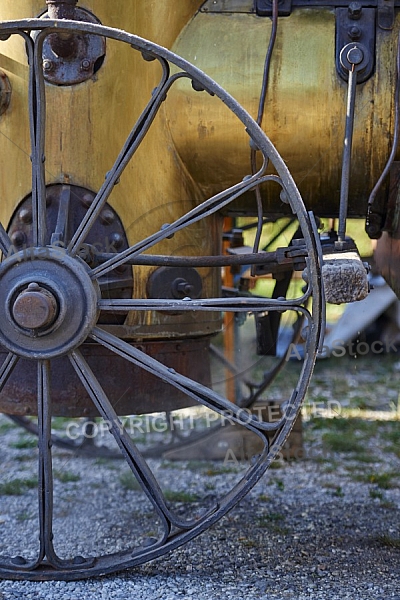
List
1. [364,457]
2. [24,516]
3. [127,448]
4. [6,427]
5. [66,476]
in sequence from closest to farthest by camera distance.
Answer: [127,448] → [24,516] → [66,476] → [364,457] → [6,427]

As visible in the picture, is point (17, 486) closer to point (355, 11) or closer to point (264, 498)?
point (264, 498)

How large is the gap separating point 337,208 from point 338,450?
1.93 m

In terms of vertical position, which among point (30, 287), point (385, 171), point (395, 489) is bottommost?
point (395, 489)

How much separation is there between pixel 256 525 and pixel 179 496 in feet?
1.97

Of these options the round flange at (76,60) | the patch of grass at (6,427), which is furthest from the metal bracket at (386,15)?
the patch of grass at (6,427)

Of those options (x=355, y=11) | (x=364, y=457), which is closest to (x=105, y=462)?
(x=364, y=457)

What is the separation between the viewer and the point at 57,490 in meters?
4.11

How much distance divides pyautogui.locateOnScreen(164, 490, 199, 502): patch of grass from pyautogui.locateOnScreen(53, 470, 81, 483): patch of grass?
21.5 inches

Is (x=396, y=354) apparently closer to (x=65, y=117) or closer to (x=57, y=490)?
(x=57, y=490)

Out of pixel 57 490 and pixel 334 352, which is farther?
pixel 334 352

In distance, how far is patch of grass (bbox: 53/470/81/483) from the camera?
4262 mm

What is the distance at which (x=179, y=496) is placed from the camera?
3.95 meters

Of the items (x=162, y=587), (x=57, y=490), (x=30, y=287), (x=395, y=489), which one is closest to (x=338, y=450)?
(x=395, y=489)

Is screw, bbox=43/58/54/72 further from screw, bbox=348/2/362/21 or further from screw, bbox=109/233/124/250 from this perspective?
screw, bbox=348/2/362/21
